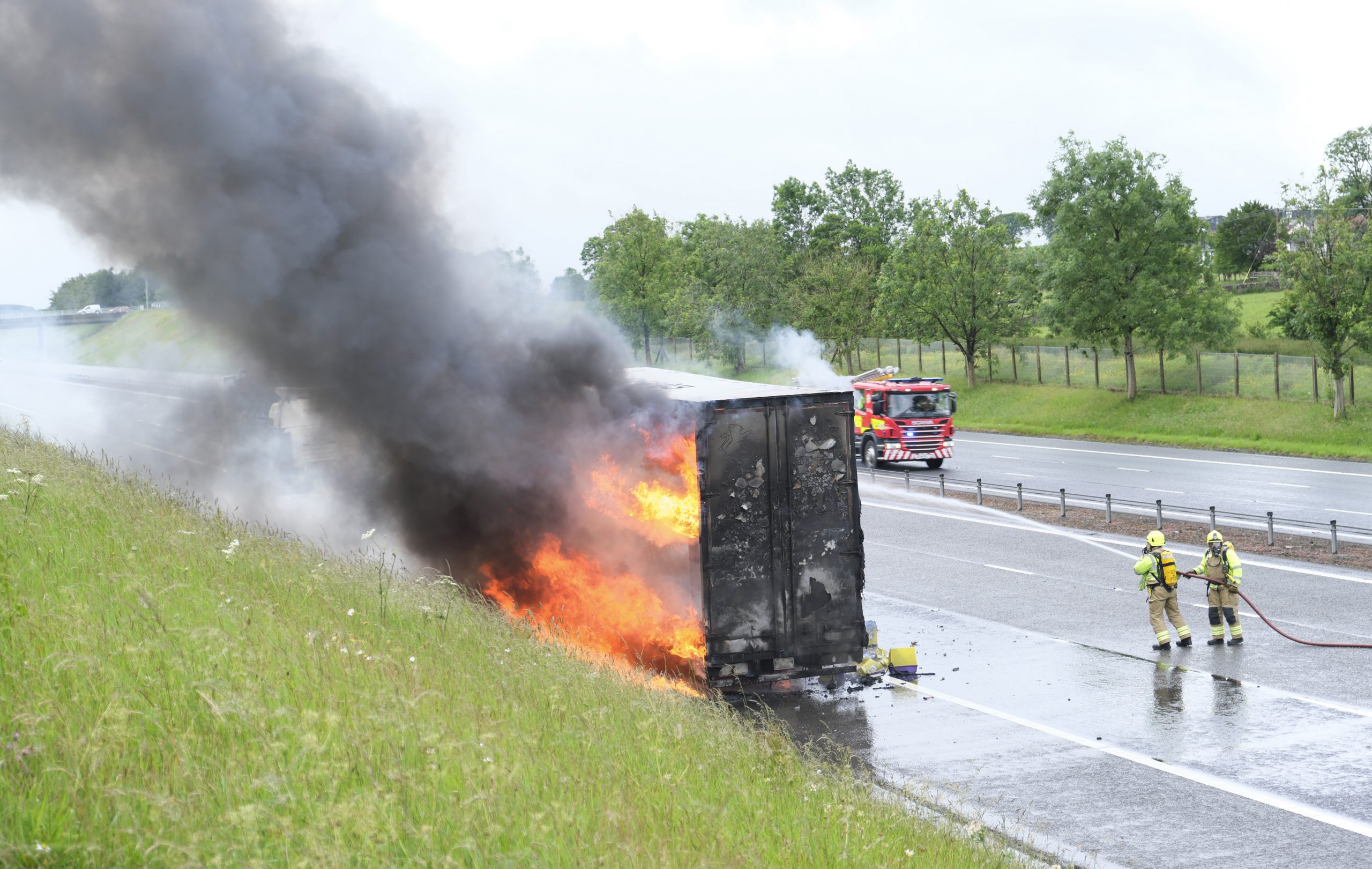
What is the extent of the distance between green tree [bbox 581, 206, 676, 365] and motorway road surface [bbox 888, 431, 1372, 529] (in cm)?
2353

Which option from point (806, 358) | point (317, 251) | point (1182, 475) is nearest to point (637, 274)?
point (806, 358)

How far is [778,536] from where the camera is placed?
1051cm

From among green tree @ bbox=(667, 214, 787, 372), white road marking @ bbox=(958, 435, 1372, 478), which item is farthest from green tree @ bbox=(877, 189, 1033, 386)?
white road marking @ bbox=(958, 435, 1372, 478)

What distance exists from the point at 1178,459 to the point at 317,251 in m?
26.3

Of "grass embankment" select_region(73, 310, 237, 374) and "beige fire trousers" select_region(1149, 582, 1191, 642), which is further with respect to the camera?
"grass embankment" select_region(73, 310, 237, 374)

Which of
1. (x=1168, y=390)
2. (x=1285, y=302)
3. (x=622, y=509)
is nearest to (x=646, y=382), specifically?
(x=622, y=509)

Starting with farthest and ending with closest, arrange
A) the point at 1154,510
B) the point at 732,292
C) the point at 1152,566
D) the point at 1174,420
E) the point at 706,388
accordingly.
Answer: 1. the point at 732,292
2. the point at 1174,420
3. the point at 1154,510
4. the point at 1152,566
5. the point at 706,388

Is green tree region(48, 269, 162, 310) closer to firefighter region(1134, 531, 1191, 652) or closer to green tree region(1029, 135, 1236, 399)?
green tree region(1029, 135, 1236, 399)

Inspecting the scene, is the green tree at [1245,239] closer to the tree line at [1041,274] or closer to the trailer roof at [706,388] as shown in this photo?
the tree line at [1041,274]

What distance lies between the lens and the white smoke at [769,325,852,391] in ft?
94.7

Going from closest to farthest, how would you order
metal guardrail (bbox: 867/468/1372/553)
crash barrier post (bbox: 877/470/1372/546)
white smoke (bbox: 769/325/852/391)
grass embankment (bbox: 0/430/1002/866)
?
grass embankment (bbox: 0/430/1002/866) < metal guardrail (bbox: 867/468/1372/553) < crash barrier post (bbox: 877/470/1372/546) < white smoke (bbox: 769/325/852/391)

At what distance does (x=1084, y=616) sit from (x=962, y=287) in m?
33.7

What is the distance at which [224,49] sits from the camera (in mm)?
12172

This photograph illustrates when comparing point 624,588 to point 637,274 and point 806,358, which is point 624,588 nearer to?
point 806,358
